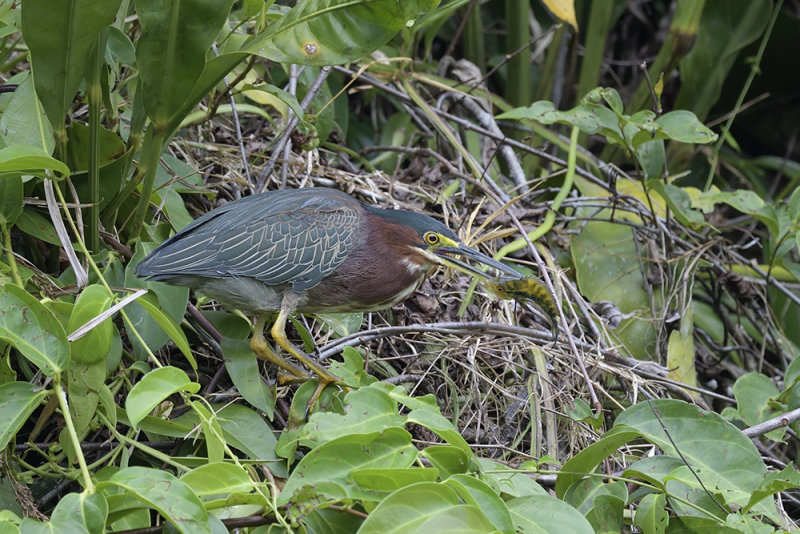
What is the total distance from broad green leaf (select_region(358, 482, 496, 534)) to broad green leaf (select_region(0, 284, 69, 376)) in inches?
24.4

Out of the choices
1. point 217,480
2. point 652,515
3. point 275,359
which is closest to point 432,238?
point 275,359

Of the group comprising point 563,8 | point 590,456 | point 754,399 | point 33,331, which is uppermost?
point 563,8

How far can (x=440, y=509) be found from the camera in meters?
1.30

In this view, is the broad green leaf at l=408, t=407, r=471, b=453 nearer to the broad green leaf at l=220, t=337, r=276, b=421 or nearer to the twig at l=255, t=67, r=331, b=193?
the broad green leaf at l=220, t=337, r=276, b=421

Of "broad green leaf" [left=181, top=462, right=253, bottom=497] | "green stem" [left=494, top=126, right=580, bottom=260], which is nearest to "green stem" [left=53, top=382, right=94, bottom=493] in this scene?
"broad green leaf" [left=181, top=462, right=253, bottom=497]

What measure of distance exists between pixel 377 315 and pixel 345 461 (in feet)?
3.67

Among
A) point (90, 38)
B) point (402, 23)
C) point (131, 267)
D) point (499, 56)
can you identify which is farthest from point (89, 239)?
point (499, 56)

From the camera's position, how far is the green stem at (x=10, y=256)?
1.80 meters

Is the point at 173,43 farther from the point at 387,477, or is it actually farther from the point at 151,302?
the point at 387,477

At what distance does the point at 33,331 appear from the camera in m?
1.47

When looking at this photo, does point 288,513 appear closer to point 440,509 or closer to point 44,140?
point 440,509

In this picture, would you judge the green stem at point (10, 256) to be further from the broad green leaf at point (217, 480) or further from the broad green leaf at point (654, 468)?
the broad green leaf at point (654, 468)

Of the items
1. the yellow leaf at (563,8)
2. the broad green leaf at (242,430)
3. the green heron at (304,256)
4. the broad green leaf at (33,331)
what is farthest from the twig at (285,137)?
the broad green leaf at (33,331)

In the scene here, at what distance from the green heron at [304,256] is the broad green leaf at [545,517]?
69cm
